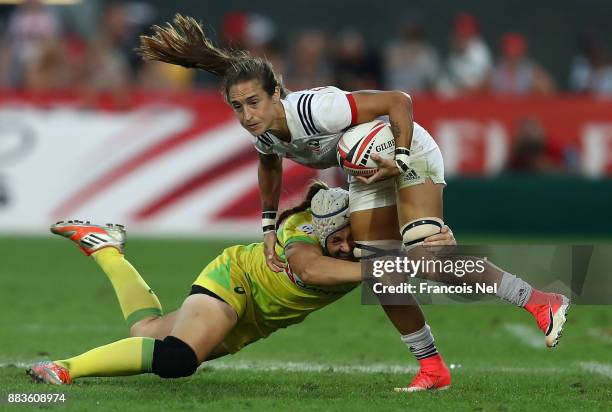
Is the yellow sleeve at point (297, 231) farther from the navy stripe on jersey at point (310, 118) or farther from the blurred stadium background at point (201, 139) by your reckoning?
the blurred stadium background at point (201, 139)

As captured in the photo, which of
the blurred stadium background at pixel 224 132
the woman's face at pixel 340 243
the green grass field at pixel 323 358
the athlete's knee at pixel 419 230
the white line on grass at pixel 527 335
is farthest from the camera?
the blurred stadium background at pixel 224 132

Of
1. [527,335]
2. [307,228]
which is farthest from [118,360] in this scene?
[527,335]

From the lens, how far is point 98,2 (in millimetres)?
20703

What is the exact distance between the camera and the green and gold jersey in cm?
689

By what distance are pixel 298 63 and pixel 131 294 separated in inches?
453

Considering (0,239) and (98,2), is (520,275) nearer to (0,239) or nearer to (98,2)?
(0,239)

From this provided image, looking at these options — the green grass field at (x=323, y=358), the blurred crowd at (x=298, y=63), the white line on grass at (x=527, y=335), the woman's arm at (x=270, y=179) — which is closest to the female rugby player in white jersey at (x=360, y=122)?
the woman's arm at (x=270, y=179)

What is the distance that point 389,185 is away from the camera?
22.6 feet

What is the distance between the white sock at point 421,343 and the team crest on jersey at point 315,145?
1127mm

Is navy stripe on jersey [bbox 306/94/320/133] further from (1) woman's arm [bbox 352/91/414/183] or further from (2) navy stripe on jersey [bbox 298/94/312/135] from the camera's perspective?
(1) woman's arm [bbox 352/91/414/183]

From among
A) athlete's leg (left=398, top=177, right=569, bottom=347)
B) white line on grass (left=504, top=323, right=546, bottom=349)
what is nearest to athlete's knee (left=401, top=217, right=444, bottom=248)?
athlete's leg (left=398, top=177, right=569, bottom=347)

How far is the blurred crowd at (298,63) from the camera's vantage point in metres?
17.2

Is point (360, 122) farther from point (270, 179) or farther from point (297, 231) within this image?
point (270, 179)

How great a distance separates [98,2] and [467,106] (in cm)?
687
